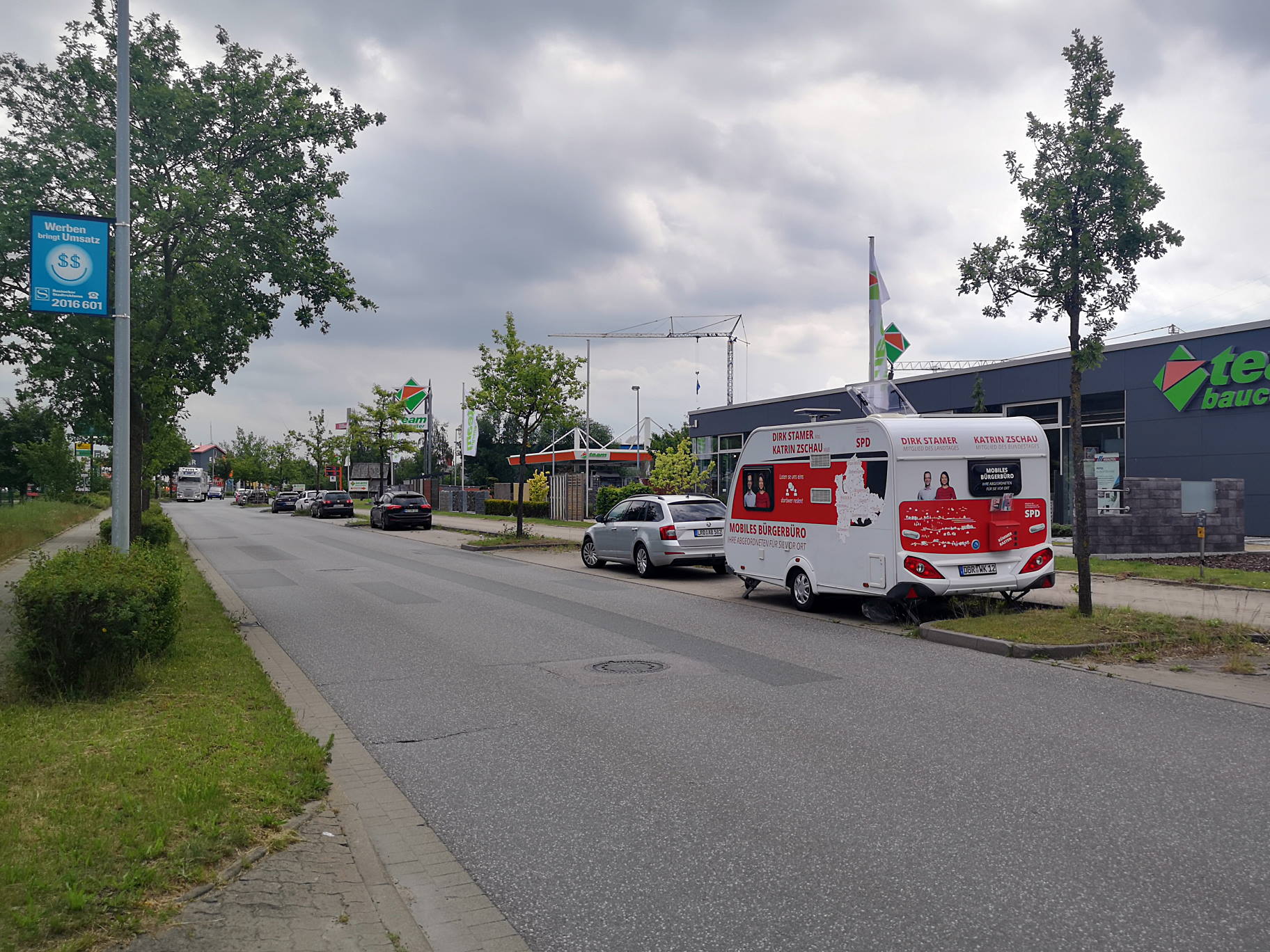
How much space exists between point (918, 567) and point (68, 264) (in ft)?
31.5

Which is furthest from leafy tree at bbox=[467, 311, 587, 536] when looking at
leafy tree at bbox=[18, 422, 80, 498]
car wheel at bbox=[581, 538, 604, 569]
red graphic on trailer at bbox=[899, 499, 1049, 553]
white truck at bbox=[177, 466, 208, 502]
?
white truck at bbox=[177, 466, 208, 502]

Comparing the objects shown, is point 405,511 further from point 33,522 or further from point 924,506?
point 924,506

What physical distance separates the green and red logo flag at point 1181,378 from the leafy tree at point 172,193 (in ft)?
67.7

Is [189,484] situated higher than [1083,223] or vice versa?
[1083,223]

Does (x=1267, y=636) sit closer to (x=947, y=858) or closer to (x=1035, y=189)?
(x=1035, y=189)

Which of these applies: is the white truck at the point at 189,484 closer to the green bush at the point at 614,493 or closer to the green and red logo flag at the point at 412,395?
the green and red logo flag at the point at 412,395

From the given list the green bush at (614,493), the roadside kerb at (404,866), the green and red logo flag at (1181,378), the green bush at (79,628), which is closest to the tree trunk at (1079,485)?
the roadside kerb at (404,866)

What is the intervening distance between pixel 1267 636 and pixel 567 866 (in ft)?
29.6

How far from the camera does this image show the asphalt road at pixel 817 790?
12.7ft

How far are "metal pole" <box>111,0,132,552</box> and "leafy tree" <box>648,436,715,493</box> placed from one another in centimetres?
2602

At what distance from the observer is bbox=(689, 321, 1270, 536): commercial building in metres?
23.1

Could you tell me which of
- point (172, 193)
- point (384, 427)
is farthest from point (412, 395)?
point (172, 193)

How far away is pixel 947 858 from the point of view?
4453 mm

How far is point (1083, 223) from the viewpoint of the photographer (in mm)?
11273
